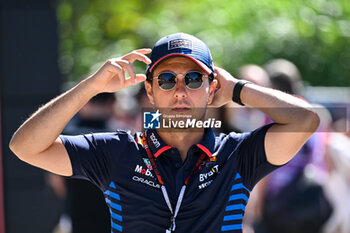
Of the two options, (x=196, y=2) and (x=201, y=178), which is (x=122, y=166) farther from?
(x=196, y=2)

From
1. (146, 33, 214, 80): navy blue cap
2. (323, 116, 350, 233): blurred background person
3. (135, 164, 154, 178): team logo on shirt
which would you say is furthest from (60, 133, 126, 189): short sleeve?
(323, 116, 350, 233): blurred background person

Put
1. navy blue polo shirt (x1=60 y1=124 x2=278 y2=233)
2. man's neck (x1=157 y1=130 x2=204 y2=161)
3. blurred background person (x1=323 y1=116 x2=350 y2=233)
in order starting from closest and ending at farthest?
navy blue polo shirt (x1=60 y1=124 x2=278 y2=233), man's neck (x1=157 y1=130 x2=204 y2=161), blurred background person (x1=323 y1=116 x2=350 y2=233)

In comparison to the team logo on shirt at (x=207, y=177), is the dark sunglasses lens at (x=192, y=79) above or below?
above

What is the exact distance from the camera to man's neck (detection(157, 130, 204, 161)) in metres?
3.27

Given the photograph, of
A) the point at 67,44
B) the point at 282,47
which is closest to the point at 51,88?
the point at 282,47

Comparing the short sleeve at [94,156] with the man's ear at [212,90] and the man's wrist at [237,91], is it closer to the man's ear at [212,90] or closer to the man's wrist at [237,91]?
the man's ear at [212,90]

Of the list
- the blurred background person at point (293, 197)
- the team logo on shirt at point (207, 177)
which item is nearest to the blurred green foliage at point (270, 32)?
the blurred background person at point (293, 197)

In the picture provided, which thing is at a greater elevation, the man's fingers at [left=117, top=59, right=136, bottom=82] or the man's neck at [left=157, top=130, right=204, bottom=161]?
the man's fingers at [left=117, top=59, right=136, bottom=82]

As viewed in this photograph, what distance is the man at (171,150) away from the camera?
306cm

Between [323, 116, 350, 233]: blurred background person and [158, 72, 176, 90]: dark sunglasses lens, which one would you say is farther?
[323, 116, 350, 233]: blurred background person

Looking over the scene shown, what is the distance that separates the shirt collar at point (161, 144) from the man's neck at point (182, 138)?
5 cm

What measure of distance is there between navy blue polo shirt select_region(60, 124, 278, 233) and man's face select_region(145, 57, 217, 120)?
0.17m

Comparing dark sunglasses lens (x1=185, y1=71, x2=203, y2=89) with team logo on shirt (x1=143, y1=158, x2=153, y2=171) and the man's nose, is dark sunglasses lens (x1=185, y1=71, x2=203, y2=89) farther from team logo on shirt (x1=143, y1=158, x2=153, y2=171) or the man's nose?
team logo on shirt (x1=143, y1=158, x2=153, y2=171)

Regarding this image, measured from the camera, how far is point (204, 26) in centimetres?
1232
